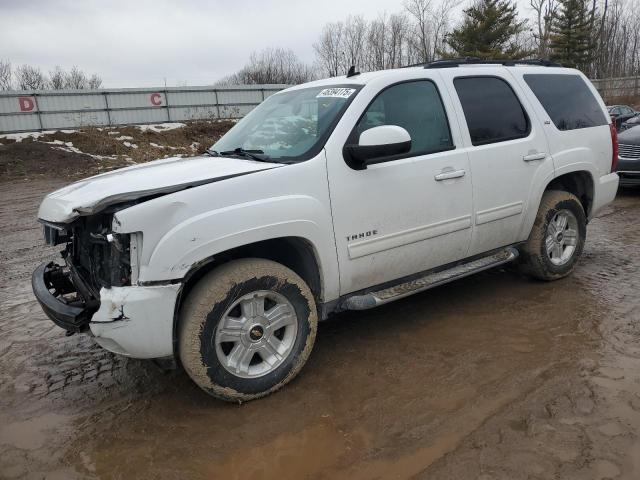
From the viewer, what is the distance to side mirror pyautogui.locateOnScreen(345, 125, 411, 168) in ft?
10.3

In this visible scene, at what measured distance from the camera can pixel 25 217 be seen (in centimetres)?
996

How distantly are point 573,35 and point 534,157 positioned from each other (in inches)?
1906

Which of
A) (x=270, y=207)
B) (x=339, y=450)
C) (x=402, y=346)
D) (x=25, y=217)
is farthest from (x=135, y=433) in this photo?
(x=25, y=217)

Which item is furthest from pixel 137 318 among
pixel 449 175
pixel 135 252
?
pixel 449 175

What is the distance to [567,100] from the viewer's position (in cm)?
473

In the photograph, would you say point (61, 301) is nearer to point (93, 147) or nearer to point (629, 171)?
point (629, 171)

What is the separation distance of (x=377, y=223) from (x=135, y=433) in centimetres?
196

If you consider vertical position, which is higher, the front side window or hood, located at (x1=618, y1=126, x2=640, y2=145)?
the front side window

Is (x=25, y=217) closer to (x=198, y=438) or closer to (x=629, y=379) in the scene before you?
(x=198, y=438)

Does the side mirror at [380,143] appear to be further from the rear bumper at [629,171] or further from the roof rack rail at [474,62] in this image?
the rear bumper at [629,171]

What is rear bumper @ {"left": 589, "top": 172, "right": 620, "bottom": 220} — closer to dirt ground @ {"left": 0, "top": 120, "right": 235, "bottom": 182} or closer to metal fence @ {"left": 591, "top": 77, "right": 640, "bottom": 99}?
dirt ground @ {"left": 0, "top": 120, "right": 235, "bottom": 182}

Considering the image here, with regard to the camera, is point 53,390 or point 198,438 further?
point 53,390

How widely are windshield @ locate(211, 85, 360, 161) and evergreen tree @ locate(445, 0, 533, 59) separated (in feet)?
120

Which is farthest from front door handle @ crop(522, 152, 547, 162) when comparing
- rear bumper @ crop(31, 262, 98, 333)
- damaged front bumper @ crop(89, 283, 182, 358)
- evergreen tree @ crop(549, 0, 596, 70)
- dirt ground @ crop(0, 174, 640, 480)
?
evergreen tree @ crop(549, 0, 596, 70)
